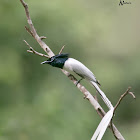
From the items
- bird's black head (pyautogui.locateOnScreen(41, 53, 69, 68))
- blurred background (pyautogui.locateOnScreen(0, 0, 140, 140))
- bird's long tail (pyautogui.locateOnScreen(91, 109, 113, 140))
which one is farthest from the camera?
A: blurred background (pyautogui.locateOnScreen(0, 0, 140, 140))

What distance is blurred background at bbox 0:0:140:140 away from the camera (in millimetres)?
2160

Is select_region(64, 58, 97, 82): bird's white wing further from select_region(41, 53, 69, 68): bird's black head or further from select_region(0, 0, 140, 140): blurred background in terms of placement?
select_region(0, 0, 140, 140): blurred background

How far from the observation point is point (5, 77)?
7.97ft

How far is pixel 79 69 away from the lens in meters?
0.83

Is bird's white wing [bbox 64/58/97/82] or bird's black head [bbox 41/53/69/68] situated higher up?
bird's black head [bbox 41/53/69/68]

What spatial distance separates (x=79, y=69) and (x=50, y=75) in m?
1.85

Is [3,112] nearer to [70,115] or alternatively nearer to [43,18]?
[70,115]

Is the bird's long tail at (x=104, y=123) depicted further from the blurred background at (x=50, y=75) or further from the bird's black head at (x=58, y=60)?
the blurred background at (x=50, y=75)

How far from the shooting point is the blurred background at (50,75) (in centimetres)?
216

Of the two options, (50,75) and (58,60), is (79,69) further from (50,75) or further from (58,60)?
(50,75)

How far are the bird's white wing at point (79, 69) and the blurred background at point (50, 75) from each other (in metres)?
1.23

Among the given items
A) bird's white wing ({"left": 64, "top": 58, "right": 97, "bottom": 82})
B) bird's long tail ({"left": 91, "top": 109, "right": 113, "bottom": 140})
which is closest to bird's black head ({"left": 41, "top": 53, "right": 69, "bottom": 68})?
bird's white wing ({"left": 64, "top": 58, "right": 97, "bottom": 82})

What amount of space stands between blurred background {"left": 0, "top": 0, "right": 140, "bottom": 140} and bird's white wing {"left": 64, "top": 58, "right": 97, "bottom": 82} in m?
1.23

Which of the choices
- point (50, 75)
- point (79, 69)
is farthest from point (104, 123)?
point (50, 75)
